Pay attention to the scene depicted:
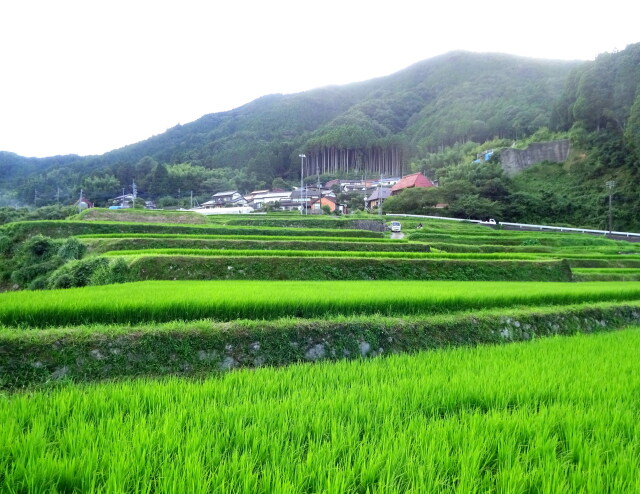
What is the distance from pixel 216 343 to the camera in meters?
5.12

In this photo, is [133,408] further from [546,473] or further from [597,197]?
[597,197]

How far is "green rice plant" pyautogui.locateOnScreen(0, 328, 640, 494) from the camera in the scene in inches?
71.2

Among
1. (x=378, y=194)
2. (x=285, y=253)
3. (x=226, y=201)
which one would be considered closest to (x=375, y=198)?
(x=378, y=194)

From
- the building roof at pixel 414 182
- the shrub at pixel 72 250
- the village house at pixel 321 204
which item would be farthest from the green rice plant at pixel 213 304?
the building roof at pixel 414 182

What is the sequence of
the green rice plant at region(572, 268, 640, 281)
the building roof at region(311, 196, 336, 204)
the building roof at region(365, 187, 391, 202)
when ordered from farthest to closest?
the building roof at region(311, 196, 336, 204) < the building roof at region(365, 187, 391, 202) < the green rice plant at region(572, 268, 640, 281)

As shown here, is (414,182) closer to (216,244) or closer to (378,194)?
(378,194)

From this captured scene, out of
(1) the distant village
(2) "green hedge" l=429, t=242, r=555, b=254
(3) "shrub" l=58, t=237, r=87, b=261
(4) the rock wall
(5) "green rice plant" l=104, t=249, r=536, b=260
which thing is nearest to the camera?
(5) "green rice plant" l=104, t=249, r=536, b=260

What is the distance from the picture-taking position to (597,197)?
144 ft

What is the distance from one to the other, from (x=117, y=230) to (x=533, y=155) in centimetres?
5746

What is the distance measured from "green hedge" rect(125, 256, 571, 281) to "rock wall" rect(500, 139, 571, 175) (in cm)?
4999

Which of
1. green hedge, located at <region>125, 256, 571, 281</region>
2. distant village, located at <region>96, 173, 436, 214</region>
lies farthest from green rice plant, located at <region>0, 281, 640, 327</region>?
distant village, located at <region>96, 173, 436, 214</region>

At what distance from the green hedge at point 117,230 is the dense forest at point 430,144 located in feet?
98.4

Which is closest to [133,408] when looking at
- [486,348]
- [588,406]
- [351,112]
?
[588,406]

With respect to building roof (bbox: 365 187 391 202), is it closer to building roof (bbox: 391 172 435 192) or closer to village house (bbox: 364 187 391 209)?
village house (bbox: 364 187 391 209)
